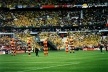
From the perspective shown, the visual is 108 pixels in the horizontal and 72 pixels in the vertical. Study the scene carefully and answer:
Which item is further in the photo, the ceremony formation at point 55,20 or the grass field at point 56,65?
the ceremony formation at point 55,20

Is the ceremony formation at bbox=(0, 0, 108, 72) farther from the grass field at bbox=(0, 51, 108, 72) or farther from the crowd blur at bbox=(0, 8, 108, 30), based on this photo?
the grass field at bbox=(0, 51, 108, 72)

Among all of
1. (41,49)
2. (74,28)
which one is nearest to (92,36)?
(74,28)

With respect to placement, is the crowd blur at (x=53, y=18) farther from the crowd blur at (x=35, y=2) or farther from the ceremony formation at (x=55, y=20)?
the crowd blur at (x=35, y=2)

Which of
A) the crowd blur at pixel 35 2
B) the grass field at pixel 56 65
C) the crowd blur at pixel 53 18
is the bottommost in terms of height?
the grass field at pixel 56 65

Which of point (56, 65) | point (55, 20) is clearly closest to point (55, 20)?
point (55, 20)

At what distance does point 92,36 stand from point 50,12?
9.37 m

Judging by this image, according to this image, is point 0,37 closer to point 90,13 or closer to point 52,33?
point 52,33

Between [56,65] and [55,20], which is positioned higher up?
[55,20]

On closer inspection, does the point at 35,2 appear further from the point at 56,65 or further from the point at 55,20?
the point at 56,65

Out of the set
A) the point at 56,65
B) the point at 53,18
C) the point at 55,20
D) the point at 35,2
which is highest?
the point at 35,2

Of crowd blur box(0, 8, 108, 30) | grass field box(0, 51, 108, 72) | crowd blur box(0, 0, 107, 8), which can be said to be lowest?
grass field box(0, 51, 108, 72)

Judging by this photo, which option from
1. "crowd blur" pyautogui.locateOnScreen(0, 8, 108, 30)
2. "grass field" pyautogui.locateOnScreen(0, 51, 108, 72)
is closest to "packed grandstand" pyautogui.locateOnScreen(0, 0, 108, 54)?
"crowd blur" pyautogui.locateOnScreen(0, 8, 108, 30)

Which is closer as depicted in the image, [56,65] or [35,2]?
[56,65]

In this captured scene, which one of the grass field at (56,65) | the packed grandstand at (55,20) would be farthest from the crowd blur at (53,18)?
the grass field at (56,65)
